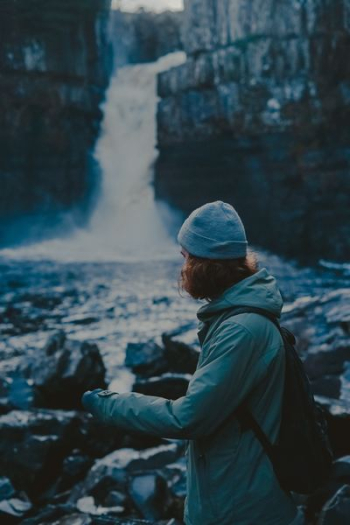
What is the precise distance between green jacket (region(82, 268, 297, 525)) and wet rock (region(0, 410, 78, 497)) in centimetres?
358

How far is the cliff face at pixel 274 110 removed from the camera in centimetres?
2412

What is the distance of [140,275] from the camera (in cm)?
2111

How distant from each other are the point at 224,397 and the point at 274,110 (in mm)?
24979

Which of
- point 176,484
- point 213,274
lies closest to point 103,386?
point 176,484

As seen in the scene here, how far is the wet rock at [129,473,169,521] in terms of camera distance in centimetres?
Answer: 442

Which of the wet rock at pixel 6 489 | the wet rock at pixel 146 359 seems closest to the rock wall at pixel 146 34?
the wet rock at pixel 146 359

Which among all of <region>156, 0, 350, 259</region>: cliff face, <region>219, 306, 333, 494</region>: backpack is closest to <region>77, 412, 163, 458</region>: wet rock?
<region>219, 306, 333, 494</region>: backpack

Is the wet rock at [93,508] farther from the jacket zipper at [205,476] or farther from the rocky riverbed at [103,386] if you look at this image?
the jacket zipper at [205,476]

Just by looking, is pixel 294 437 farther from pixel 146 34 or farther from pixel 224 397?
pixel 146 34

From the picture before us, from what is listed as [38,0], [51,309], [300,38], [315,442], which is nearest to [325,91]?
[300,38]

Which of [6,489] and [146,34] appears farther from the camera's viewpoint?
[146,34]

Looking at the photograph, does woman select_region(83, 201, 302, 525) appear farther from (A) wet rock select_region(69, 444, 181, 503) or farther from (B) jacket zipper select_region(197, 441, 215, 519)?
(A) wet rock select_region(69, 444, 181, 503)

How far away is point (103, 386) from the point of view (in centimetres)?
830

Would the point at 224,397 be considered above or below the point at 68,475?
above
